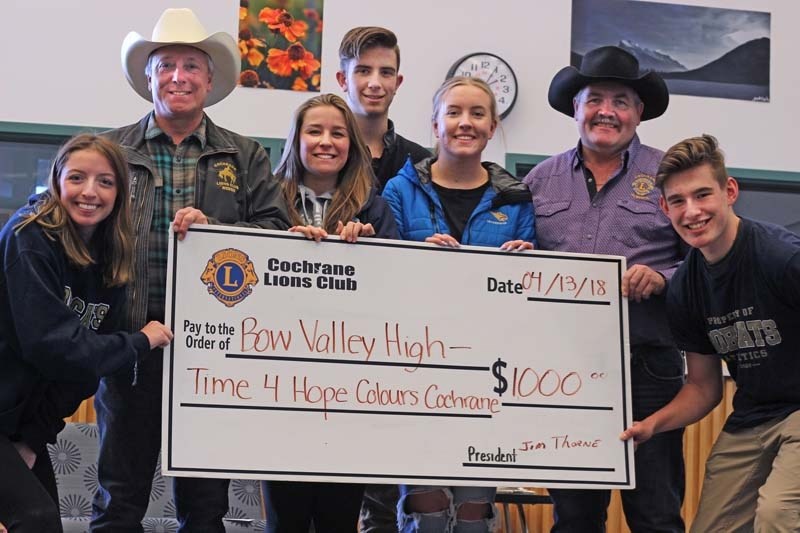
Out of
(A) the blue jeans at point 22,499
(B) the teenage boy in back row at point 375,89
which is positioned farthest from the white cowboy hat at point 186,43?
(A) the blue jeans at point 22,499

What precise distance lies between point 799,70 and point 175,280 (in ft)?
17.8

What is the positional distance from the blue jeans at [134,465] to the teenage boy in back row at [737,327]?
125 centimetres

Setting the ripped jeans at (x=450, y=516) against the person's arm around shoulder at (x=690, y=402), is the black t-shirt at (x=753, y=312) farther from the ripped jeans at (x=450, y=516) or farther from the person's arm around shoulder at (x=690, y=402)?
the ripped jeans at (x=450, y=516)

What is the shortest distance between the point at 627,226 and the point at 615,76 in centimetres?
49

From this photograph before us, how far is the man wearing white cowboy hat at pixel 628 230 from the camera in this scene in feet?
10.2

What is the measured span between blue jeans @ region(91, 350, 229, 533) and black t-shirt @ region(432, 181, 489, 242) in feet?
3.22

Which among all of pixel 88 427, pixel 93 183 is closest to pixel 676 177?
pixel 93 183

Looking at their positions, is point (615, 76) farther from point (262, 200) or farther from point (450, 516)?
point (450, 516)

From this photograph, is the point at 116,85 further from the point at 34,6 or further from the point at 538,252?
the point at 538,252

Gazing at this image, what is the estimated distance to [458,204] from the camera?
323 cm

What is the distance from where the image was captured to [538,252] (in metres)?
3.10

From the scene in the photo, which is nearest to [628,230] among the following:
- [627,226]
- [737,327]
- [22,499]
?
[627,226]

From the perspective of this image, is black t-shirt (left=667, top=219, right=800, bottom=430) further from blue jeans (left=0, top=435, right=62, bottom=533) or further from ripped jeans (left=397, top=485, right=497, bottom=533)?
blue jeans (left=0, top=435, right=62, bottom=533)

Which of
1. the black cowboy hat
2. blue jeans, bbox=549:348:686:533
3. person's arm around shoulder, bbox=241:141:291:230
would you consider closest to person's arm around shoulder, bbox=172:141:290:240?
person's arm around shoulder, bbox=241:141:291:230
